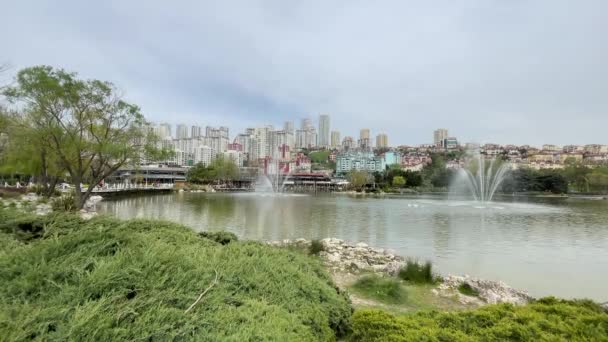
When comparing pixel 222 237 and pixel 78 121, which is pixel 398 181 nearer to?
pixel 78 121

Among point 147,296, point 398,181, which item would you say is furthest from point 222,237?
point 398,181

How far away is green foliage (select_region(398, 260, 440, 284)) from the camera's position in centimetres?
840

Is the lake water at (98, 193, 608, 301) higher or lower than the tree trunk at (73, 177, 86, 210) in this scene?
lower

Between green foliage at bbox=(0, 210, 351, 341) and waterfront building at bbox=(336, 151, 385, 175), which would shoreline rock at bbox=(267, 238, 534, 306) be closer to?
green foliage at bbox=(0, 210, 351, 341)

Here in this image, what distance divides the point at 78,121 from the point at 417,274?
24.7 m

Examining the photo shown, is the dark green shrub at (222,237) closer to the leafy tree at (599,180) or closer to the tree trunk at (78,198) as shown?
the tree trunk at (78,198)

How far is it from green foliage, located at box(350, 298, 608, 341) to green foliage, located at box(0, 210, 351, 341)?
0.44 metres

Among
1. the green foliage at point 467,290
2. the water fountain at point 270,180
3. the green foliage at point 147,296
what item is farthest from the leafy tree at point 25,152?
the water fountain at point 270,180

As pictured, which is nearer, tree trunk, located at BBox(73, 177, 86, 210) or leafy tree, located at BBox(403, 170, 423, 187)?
tree trunk, located at BBox(73, 177, 86, 210)

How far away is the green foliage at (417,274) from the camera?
8398 mm

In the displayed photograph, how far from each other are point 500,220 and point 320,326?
2530 centimetres

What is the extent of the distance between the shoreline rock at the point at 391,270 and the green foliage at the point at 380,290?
3.81ft

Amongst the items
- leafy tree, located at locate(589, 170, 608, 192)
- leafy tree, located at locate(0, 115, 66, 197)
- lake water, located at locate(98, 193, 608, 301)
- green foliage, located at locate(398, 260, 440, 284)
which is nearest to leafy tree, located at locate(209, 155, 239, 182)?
leafy tree, located at locate(0, 115, 66, 197)

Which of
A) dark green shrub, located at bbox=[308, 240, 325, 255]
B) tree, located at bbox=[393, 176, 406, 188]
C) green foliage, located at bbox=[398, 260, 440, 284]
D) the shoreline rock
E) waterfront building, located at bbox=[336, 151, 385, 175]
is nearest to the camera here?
the shoreline rock
